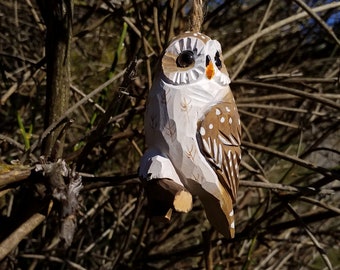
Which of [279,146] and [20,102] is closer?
Result: [20,102]

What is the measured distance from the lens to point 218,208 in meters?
0.76

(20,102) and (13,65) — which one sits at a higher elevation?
(13,65)

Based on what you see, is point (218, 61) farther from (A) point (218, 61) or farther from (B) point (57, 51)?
(B) point (57, 51)

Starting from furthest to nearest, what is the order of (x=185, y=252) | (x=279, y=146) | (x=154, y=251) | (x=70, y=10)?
(x=279, y=146) → (x=154, y=251) → (x=185, y=252) → (x=70, y=10)

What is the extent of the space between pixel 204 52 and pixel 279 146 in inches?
55.2

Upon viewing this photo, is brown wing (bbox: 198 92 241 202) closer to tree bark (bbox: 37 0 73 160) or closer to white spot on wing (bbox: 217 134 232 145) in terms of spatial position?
white spot on wing (bbox: 217 134 232 145)

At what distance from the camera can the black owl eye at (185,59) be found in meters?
0.77

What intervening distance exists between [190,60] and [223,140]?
12cm

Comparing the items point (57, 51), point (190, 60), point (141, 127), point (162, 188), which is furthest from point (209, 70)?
point (141, 127)

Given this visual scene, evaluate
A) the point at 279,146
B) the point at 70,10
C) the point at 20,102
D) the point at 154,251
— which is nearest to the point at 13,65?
the point at 20,102

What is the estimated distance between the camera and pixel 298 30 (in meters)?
2.12

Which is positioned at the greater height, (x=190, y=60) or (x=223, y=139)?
(x=190, y=60)

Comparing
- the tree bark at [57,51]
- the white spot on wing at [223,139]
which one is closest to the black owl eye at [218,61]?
the white spot on wing at [223,139]

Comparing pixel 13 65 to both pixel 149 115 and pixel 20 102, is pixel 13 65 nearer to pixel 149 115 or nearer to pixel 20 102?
pixel 20 102
